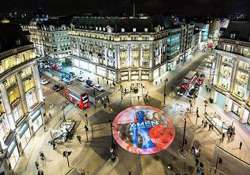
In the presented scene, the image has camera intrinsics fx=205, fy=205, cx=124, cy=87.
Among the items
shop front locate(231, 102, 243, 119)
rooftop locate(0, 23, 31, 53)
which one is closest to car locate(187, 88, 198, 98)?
shop front locate(231, 102, 243, 119)

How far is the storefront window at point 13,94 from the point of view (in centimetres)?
4038

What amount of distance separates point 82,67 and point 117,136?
176 feet

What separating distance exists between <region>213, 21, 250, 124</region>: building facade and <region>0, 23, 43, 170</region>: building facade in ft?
161

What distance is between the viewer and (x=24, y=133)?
44.7 metres

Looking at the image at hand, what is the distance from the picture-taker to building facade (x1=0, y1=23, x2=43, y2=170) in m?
37.6

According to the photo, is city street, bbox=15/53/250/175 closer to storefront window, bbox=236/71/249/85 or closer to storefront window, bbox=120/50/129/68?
storefront window, bbox=236/71/249/85

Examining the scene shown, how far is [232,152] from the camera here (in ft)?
138

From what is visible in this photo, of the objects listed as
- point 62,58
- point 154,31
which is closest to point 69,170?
point 154,31

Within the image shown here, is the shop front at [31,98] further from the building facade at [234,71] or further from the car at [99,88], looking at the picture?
the building facade at [234,71]

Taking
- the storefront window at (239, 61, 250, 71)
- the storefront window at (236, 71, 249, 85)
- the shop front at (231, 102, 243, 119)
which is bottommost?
the shop front at (231, 102, 243, 119)

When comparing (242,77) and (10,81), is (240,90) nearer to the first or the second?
(242,77)

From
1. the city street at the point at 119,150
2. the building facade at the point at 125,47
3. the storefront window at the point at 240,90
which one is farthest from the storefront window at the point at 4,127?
the storefront window at the point at 240,90

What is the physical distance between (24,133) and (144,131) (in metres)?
26.8

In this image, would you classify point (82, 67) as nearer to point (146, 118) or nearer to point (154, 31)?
point (154, 31)
